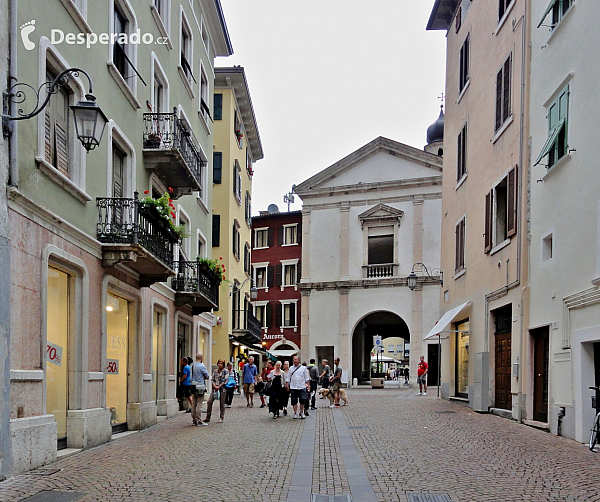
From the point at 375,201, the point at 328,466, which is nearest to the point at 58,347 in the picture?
the point at 328,466

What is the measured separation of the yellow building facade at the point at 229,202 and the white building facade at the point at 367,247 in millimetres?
8840

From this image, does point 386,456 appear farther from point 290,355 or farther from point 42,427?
point 290,355

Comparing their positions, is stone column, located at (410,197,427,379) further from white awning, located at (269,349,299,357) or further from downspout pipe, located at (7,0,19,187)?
downspout pipe, located at (7,0,19,187)

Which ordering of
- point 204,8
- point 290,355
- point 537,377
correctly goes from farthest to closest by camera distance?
point 290,355 < point 204,8 < point 537,377

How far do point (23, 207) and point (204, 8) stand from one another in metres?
18.0

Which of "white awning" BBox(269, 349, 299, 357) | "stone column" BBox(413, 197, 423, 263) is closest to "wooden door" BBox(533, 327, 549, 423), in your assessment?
"stone column" BBox(413, 197, 423, 263)

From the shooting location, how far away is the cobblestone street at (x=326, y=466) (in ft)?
28.5

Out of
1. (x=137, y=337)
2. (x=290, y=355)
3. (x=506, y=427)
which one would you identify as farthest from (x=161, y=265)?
(x=290, y=355)

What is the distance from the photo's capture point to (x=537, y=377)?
17.7 metres

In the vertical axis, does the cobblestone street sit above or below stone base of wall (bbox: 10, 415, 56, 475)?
below

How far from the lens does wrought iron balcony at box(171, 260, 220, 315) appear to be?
867 inches

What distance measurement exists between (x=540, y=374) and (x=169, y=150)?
33.0ft

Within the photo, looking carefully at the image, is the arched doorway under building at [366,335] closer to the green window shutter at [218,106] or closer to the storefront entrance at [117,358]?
the green window shutter at [218,106]

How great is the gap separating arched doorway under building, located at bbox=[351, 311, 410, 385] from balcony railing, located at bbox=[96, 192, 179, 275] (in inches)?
1314
